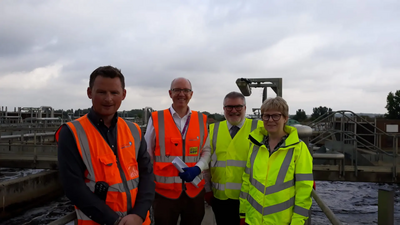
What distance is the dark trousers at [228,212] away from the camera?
275 centimetres

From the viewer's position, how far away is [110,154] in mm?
1716

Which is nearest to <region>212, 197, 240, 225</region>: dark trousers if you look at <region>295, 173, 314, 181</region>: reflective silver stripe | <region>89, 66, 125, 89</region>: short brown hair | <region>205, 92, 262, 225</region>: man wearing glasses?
<region>205, 92, 262, 225</region>: man wearing glasses

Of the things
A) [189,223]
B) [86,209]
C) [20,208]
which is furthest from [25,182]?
[86,209]

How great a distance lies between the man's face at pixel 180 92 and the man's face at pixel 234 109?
1.41ft

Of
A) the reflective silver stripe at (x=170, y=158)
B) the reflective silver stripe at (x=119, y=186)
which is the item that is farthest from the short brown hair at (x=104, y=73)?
the reflective silver stripe at (x=170, y=158)

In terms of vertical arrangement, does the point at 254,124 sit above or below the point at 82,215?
above

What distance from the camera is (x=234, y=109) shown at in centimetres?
284

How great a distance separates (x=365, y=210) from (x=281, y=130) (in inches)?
423

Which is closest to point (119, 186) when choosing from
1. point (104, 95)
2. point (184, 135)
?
point (104, 95)

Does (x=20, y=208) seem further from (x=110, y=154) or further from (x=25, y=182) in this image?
(x=110, y=154)

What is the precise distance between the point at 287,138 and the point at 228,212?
3.59 feet

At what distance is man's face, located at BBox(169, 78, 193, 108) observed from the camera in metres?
2.75

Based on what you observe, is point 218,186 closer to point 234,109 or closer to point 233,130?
point 233,130

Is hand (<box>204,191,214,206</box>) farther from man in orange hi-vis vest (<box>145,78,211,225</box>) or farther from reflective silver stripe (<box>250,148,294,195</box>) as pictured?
reflective silver stripe (<box>250,148,294,195</box>)
